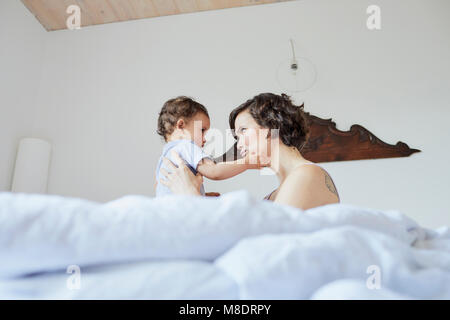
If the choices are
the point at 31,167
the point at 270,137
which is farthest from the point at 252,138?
the point at 31,167

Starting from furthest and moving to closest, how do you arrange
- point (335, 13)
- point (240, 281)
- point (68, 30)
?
1. point (68, 30)
2. point (335, 13)
3. point (240, 281)

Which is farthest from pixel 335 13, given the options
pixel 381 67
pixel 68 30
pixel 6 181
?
pixel 6 181

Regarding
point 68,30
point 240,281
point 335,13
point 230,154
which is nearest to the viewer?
point 240,281

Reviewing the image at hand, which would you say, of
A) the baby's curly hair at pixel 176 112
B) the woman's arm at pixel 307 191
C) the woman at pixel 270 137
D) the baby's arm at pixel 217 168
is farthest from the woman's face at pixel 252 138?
the baby's curly hair at pixel 176 112

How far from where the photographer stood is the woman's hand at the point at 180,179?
61.3 inches

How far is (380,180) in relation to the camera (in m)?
2.37

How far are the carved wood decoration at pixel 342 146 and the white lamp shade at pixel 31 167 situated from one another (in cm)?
126

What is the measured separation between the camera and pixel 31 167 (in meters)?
2.66

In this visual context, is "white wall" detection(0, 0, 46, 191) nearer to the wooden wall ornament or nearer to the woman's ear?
the woman's ear

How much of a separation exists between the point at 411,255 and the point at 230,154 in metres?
2.12

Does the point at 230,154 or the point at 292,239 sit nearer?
the point at 292,239

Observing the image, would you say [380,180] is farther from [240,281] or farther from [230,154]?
[240,281]

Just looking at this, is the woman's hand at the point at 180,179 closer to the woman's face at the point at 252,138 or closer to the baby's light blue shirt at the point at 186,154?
the baby's light blue shirt at the point at 186,154

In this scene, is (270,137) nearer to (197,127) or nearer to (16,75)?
(197,127)
